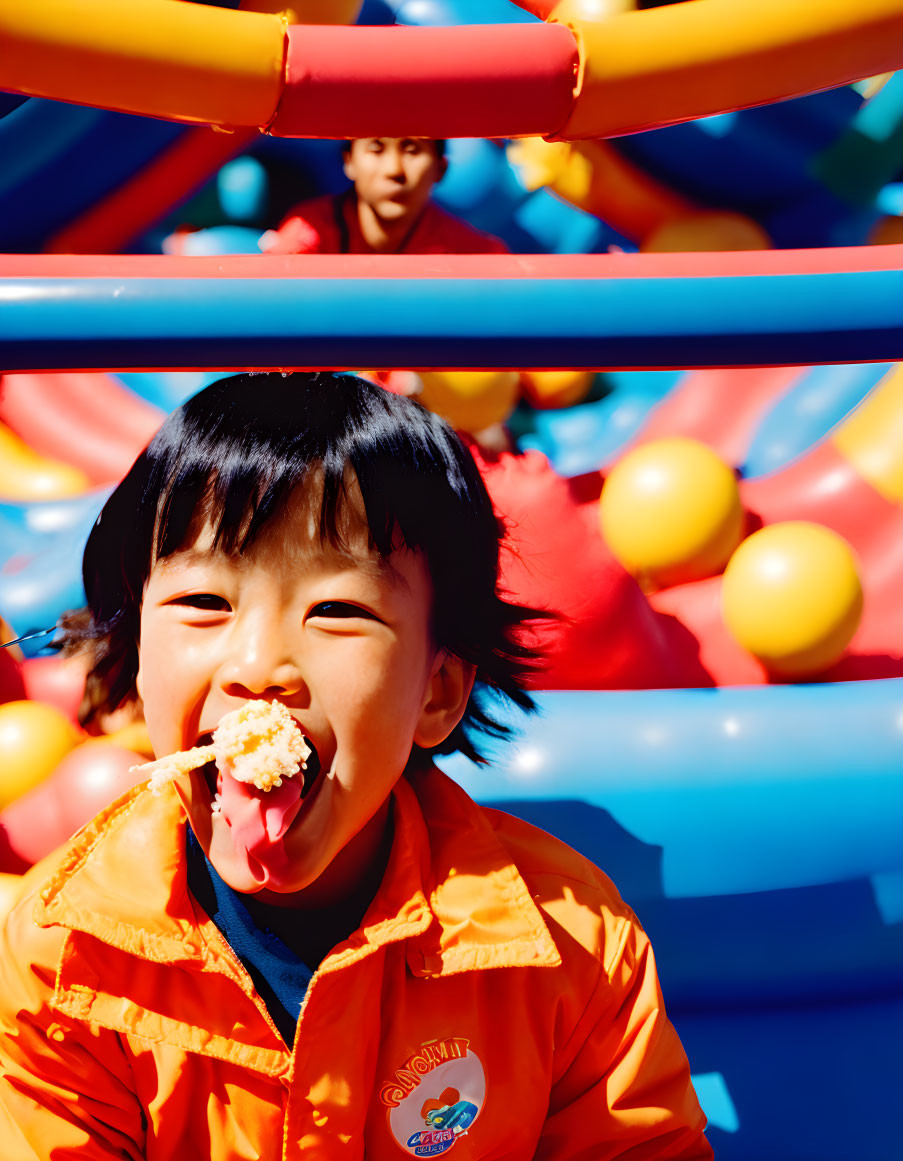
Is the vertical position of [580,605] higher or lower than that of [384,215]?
lower

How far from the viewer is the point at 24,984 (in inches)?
34.8

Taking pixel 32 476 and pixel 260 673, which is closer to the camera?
pixel 260 673

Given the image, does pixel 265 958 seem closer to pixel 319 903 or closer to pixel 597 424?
Result: pixel 319 903

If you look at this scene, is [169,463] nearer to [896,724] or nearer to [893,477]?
[896,724]

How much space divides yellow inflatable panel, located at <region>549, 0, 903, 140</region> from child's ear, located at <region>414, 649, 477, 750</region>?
0.39m

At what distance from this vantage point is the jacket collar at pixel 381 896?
2.81 ft

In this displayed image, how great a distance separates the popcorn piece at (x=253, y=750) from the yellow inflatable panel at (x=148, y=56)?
0.39 m

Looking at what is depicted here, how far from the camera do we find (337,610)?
83cm

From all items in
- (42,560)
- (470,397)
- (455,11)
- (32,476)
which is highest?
(455,11)

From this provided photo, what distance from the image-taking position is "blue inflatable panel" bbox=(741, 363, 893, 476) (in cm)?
218

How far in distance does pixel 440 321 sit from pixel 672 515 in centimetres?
91

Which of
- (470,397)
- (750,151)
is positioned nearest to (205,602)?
(470,397)

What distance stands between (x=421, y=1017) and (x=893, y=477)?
115 centimetres

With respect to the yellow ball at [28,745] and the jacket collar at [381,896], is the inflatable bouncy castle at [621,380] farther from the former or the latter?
the jacket collar at [381,896]
